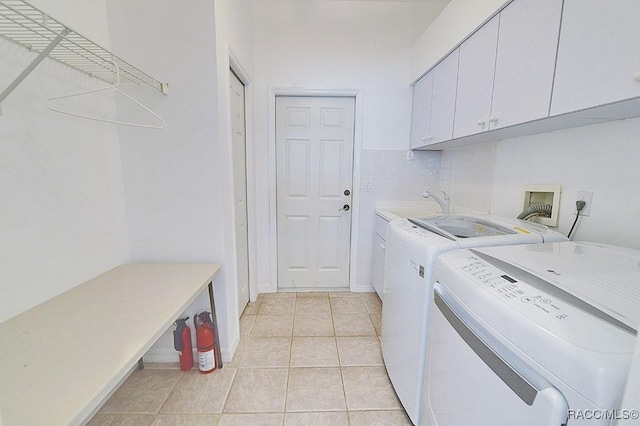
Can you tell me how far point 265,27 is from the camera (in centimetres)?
240

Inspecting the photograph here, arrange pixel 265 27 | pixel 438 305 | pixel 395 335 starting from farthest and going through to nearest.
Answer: pixel 265 27 < pixel 395 335 < pixel 438 305

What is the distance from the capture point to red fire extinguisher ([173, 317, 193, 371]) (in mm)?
1604

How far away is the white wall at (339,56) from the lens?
2.41m

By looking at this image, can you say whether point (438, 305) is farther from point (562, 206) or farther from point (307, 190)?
point (307, 190)

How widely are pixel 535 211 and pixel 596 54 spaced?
0.82m

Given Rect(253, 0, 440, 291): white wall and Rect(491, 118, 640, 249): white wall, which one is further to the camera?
Rect(253, 0, 440, 291): white wall

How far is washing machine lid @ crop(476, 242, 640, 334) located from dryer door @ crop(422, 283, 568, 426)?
21 cm

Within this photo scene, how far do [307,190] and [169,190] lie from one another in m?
1.35

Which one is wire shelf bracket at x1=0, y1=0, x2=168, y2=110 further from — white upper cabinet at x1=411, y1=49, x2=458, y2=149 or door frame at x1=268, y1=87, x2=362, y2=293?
white upper cabinet at x1=411, y1=49, x2=458, y2=149

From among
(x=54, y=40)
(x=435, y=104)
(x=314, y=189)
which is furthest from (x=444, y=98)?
(x=54, y=40)

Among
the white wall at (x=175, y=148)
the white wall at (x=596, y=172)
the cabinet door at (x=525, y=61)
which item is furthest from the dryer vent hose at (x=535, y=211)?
the white wall at (x=175, y=148)

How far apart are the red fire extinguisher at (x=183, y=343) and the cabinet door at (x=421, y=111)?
89.7 inches

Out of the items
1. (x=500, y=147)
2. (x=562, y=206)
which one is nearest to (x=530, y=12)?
(x=500, y=147)

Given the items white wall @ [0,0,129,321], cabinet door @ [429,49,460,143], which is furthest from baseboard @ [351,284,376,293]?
white wall @ [0,0,129,321]
